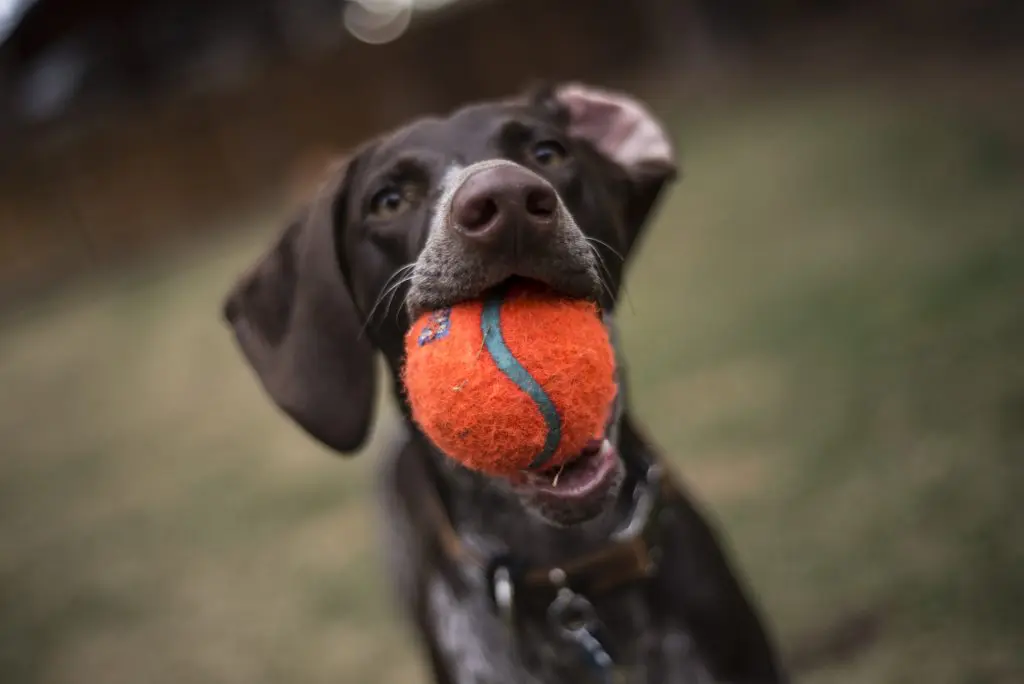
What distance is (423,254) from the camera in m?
1.88

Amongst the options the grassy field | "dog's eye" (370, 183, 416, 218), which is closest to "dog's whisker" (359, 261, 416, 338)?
"dog's eye" (370, 183, 416, 218)

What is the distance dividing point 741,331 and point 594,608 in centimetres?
334

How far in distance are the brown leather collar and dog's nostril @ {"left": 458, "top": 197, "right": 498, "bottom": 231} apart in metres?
0.79

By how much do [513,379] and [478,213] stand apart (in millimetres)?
291

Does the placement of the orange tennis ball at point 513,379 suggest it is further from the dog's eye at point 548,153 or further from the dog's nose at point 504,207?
the dog's eye at point 548,153

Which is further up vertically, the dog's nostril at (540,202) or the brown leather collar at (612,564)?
the dog's nostril at (540,202)

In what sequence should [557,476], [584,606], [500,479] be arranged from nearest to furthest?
[557,476], [500,479], [584,606]

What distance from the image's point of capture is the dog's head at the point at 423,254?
1.78 m

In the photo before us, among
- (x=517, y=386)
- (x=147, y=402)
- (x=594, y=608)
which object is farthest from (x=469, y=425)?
(x=147, y=402)

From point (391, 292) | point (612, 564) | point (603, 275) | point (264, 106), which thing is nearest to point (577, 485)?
point (612, 564)

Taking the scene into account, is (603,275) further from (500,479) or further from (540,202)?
(500,479)

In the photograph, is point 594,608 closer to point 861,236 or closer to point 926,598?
point 926,598

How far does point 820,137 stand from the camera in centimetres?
921

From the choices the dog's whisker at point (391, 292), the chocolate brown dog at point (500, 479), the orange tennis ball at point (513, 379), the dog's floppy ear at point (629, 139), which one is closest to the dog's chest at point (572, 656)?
the chocolate brown dog at point (500, 479)
